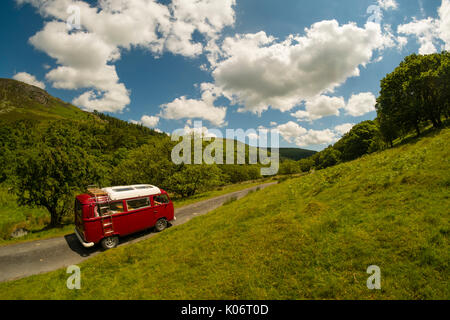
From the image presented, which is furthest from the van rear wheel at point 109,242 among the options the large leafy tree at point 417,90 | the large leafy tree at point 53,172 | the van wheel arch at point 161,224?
the large leafy tree at point 417,90

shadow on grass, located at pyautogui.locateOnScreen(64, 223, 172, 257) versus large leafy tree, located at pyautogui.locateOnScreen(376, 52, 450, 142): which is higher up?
large leafy tree, located at pyautogui.locateOnScreen(376, 52, 450, 142)

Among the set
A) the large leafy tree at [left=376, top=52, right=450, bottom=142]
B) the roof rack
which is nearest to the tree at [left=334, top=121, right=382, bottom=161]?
the large leafy tree at [left=376, top=52, right=450, bottom=142]

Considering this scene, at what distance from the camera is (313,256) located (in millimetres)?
6461

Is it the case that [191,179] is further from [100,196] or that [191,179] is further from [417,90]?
[417,90]

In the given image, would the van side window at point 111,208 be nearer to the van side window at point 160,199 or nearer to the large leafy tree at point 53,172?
the van side window at point 160,199

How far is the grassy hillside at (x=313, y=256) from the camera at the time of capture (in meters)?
5.14

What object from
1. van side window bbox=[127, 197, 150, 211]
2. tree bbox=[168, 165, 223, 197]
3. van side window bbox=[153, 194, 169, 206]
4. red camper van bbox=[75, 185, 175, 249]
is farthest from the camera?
tree bbox=[168, 165, 223, 197]

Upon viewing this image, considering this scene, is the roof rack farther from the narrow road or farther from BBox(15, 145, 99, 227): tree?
BBox(15, 145, 99, 227): tree

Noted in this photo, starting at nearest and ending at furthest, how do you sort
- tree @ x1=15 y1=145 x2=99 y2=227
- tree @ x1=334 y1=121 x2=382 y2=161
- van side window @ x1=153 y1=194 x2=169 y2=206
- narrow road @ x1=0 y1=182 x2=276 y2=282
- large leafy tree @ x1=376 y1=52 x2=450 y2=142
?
narrow road @ x1=0 y1=182 x2=276 y2=282
van side window @ x1=153 y1=194 x2=169 y2=206
tree @ x1=15 y1=145 x2=99 y2=227
large leafy tree @ x1=376 y1=52 x2=450 y2=142
tree @ x1=334 y1=121 x2=382 y2=161

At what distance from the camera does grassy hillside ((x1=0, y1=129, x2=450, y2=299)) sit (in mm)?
5137

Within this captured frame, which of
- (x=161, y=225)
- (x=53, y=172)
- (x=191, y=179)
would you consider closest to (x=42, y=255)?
(x=161, y=225)

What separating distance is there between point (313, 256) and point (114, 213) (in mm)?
11503
